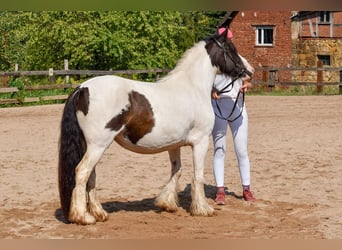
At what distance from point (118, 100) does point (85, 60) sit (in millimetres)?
26135

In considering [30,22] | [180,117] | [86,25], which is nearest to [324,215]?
[180,117]

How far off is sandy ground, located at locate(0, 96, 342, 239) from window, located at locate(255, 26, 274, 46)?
23.4 meters

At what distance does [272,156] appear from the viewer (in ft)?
31.8

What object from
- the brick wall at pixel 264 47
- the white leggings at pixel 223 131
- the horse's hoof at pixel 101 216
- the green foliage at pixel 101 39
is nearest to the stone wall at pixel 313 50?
the brick wall at pixel 264 47

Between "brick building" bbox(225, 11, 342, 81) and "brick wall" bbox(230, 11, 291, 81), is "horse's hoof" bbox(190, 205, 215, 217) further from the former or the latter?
"brick wall" bbox(230, 11, 291, 81)

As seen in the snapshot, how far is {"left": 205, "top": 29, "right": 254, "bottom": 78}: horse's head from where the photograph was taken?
5.55 meters

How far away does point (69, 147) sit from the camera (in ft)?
15.9

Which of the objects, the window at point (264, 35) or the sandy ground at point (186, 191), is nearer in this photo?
the sandy ground at point (186, 191)

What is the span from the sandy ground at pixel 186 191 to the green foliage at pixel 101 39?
16.5 metres

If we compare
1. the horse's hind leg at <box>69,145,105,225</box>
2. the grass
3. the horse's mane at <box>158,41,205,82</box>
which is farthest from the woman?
the grass

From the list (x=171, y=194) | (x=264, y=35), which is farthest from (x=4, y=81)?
(x=264, y=35)

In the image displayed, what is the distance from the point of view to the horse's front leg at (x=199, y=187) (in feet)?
18.3

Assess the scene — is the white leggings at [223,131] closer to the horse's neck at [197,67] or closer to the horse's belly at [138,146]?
the horse's neck at [197,67]
